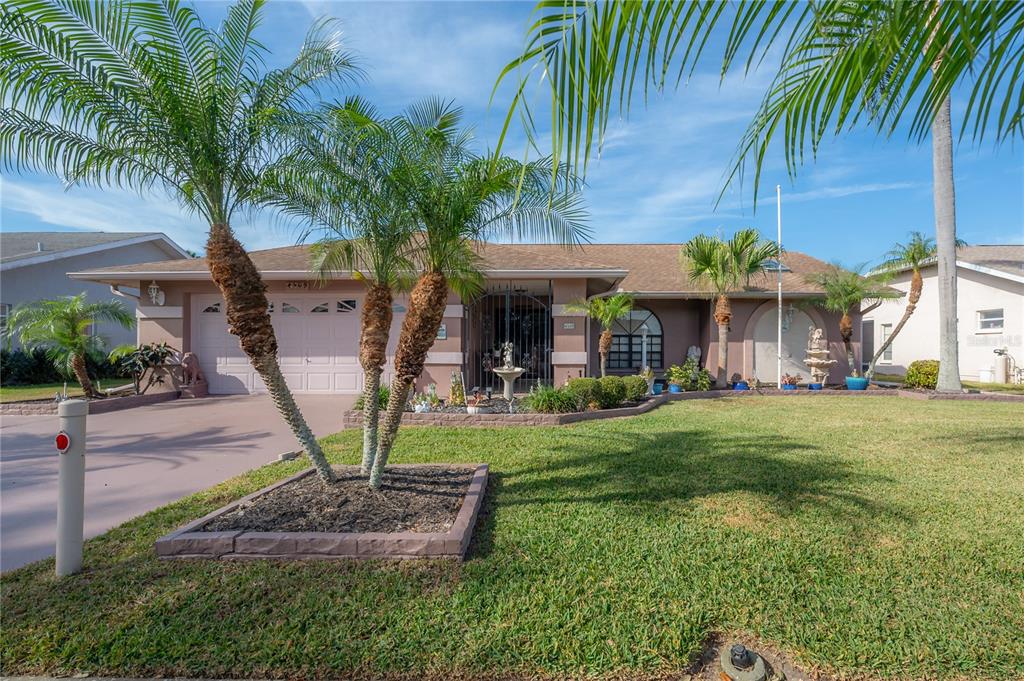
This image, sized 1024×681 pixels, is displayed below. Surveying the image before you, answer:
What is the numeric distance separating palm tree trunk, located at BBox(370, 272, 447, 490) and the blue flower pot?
14.6m

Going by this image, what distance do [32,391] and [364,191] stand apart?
16.5m

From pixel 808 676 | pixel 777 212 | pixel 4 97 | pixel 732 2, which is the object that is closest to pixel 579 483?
pixel 808 676

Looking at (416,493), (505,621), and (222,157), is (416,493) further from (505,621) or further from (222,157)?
(222,157)

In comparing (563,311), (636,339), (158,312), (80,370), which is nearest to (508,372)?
(563,311)

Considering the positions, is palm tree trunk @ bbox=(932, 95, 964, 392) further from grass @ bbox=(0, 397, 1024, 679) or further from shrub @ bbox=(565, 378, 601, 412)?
shrub @ bbox=(565, 378, 601, 412)

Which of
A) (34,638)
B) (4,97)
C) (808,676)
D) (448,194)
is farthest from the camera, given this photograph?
(448,194)

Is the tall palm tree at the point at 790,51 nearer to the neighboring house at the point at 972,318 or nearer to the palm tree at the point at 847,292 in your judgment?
the palm tree at the point at 847,292

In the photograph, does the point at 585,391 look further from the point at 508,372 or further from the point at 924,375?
the point at 924,375

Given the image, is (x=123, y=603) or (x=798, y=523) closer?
(x=123, y=603)

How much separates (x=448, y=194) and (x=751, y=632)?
4.12 m

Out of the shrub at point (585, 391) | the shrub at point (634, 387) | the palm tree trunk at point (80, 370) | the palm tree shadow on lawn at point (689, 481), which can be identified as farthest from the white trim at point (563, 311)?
the palm tree trunk at point (80, 370)

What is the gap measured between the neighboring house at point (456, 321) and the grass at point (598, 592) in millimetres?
7168

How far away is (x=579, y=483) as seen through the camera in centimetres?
574

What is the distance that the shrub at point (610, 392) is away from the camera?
35.3ft
